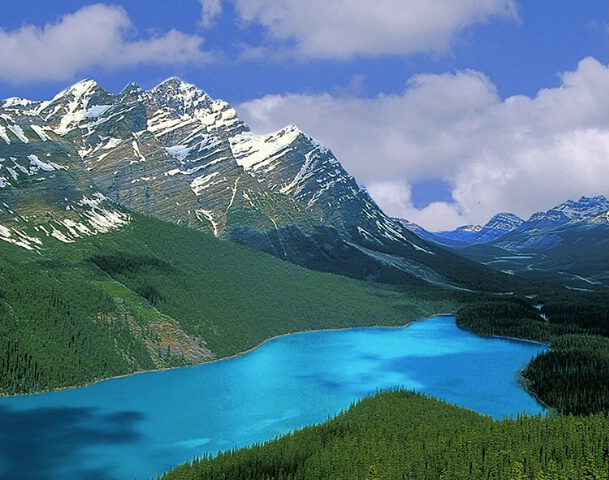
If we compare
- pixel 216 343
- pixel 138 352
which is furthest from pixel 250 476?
pixel 216 343

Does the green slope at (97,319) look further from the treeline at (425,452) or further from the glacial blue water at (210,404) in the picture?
the treeline at (425,452)

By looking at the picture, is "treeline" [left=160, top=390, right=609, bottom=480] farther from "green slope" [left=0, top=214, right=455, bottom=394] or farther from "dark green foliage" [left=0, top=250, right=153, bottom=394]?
"green slope" [left=0, top=214, right=455, bottom=394]

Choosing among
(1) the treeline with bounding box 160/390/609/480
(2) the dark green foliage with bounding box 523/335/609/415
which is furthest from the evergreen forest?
(2) the dark green foliage with bounding box 523/335/609/415

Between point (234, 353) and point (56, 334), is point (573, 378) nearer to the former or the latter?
point (234, 353)

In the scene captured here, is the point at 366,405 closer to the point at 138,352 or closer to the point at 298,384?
the point at 298,384

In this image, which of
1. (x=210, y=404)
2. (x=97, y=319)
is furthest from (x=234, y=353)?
(x=210, y=404)

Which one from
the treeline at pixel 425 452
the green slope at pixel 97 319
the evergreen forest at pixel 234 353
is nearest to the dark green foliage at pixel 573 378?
the evergreen forest at pixel 234 353
